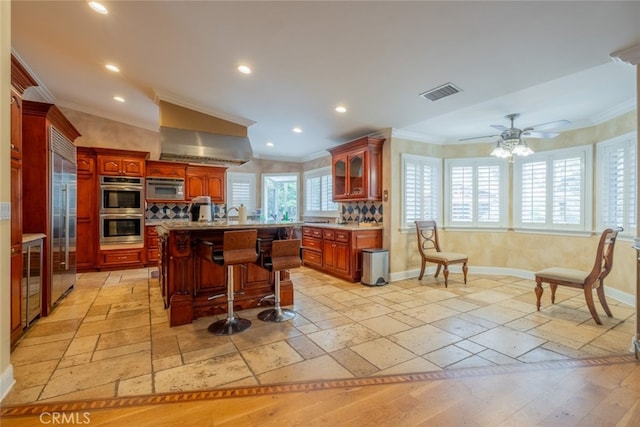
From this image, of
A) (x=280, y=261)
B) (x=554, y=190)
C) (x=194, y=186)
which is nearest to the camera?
(x=280, y=261)

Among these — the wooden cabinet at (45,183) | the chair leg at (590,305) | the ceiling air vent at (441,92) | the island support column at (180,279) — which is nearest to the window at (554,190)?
the chair leg at (590,305)

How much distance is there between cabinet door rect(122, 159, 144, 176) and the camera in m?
5.70

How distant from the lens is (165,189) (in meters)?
6.14

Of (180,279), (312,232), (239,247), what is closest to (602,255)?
(239,247)

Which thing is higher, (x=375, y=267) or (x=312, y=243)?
(x=312, y=243)

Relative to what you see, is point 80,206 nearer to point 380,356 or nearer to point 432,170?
point 380,356

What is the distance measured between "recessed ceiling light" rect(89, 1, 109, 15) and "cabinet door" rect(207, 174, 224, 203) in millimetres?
4205

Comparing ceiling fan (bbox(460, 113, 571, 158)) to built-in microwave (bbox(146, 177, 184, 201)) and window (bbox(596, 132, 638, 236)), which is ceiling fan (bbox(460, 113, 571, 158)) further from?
built-in microwave (bbox(146, 177, 184, 201))

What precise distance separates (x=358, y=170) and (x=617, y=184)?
3644 mm

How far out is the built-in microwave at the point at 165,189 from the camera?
602 centimetres

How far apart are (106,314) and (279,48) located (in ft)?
11.4

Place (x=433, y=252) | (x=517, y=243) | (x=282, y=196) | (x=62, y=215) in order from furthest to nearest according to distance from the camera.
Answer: (x=282, y=196) < (x=433, y=252) < (x=517, y=243) < (x=62, y=215)

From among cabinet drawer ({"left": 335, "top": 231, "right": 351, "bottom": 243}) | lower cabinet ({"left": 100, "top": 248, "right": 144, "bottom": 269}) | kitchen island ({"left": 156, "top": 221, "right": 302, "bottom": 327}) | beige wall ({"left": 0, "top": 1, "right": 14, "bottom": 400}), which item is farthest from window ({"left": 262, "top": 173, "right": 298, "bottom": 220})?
beige wall ({"left": 0, "top": 1, "right": 14, "bottom": 400})

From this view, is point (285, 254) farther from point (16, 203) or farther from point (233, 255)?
point (16, 203)
